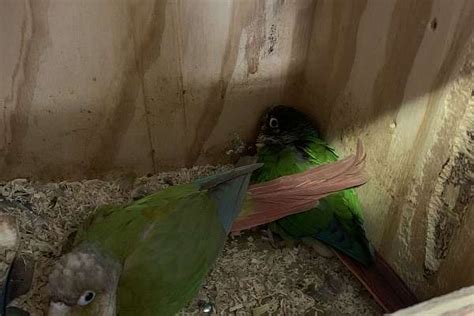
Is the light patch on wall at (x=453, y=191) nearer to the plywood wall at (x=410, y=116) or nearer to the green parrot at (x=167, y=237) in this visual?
the plywood wall at (x=410, y=116)

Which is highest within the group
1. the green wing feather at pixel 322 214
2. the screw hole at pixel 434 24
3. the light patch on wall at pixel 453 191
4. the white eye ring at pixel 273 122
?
the screw hole at pixel 434 24

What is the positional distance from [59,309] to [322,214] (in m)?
0.46

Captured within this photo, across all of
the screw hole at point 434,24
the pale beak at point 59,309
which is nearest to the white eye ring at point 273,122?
the screw hole at point 434,24

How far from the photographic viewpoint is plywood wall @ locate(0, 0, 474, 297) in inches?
37.2

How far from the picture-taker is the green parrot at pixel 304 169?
1.14 m

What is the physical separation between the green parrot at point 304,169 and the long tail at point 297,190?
2 centimetres

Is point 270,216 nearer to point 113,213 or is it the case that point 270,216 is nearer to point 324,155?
point 324,155

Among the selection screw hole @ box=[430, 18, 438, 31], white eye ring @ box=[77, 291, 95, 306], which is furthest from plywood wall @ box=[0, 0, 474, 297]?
white eye ring @ box=[77, 291, 95, 306]

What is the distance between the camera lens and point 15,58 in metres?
1.07

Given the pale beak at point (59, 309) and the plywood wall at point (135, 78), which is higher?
the plywood wall at point (135, 78)

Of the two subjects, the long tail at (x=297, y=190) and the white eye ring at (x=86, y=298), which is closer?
the white eye ring at (x=86, y=298)

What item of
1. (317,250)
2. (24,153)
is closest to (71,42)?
(24,153)

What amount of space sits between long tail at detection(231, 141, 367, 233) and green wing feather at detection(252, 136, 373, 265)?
0.02m

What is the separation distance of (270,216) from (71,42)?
43 cm
